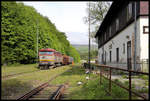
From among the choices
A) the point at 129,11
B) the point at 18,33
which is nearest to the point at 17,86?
the point at 129,11

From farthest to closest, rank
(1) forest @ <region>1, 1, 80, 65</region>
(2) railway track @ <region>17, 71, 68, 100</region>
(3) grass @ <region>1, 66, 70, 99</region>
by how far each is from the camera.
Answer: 1. (1) forest @ <region>1, 1, 80, 65</region>
2. (3) grass @ <region>1, 66, 70, 99</region>
3. (2) railway track @ <region>17, 71, 68, 100</region>

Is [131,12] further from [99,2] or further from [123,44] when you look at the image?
[99,2]

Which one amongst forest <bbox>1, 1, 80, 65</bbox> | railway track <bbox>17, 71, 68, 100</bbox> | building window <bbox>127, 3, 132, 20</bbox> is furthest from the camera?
forest <bbox>1, 1, 80, 65</bbox>

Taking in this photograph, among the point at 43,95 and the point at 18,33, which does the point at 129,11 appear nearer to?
the point at 43,95

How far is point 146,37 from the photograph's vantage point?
13273 millimetres

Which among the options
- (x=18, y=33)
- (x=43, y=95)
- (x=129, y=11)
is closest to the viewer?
(x=43, y=95)

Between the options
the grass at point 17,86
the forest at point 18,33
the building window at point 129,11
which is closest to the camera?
the grass at point 17,86

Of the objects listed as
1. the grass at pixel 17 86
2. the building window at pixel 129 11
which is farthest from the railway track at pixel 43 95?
the building window at pixel 129 11

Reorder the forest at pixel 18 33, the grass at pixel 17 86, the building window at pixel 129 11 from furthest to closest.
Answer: the forest at pixel 18 33, the building window at pixel 129 11, the grass at pixel 17 86

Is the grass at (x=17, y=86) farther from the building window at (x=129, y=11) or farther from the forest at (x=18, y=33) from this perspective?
the forest at (x=18, y=33)

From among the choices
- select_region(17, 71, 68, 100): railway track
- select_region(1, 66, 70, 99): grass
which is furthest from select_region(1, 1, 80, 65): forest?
select_region(17, 71, 68, 100): railway track

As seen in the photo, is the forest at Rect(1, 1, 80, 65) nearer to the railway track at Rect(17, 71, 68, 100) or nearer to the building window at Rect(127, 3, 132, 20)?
the building window at Rect(127, 3, 132, 20)

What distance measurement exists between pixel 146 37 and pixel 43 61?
1638cm

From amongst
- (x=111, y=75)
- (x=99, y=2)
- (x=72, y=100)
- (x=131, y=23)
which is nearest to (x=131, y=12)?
(x=131, y=23)
